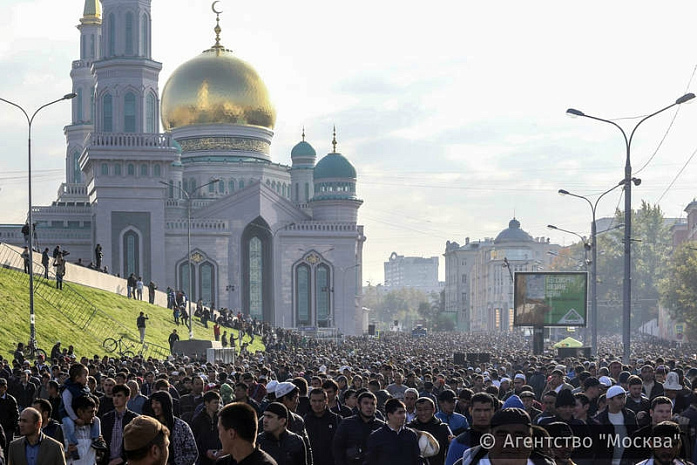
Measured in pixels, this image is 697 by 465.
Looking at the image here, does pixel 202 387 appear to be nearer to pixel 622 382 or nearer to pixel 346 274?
pixel 622 382

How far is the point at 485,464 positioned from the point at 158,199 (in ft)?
216

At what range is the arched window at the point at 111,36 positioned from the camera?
67.8 metres

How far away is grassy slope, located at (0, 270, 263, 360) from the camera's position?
35156 millimetres

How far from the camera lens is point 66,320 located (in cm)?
4003

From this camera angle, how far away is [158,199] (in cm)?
7100

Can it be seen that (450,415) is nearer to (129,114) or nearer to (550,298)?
(550,298)

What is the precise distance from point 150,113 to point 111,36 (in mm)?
4640

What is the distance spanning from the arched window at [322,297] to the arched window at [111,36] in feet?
65.5

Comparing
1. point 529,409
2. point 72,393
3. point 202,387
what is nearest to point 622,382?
point 529,409

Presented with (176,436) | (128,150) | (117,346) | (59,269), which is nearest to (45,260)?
(59,269)

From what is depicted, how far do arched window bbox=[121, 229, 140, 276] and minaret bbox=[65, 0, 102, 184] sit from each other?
14.0 m

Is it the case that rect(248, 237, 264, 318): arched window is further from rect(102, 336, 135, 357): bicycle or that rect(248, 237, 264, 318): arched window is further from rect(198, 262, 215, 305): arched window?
rect(102, 336, 135, 357): bicycle

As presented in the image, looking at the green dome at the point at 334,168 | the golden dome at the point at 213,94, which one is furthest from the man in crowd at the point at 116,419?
the green dome at the point at 334,168

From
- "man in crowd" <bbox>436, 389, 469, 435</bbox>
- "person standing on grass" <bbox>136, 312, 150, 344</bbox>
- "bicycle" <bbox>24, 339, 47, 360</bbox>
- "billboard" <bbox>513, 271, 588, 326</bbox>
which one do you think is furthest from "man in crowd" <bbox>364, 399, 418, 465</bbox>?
"person standing on grass" <bbox>136, 312, 150, 344</bbox>
